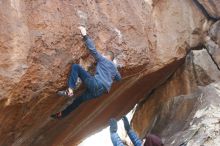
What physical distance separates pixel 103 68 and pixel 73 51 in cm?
68

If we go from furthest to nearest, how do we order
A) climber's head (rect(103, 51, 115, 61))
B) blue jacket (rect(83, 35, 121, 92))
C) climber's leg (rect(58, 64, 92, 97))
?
climber's head (rect(103, 51, 115, 61)) < blue jacket (rect(83, 35, 121, 92)) < climber's leg (rect(58, 64, 92, 97))

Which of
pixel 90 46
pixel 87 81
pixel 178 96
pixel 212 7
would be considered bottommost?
pixel 178 96

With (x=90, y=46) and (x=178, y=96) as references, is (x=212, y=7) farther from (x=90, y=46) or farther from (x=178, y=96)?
(x=90, y=46)

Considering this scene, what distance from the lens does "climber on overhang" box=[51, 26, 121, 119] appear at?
863 cm

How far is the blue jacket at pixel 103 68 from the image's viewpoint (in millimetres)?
8727

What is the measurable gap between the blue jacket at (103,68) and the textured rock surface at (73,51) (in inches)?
7.1

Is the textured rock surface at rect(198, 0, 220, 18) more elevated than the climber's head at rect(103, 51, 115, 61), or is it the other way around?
the textured rock surface at rect(198, 0, 220, 18)

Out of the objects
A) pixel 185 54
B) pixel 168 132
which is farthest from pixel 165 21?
pixel 168 132

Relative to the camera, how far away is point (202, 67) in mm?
12344

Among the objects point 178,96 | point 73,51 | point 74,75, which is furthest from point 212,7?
point 74,75

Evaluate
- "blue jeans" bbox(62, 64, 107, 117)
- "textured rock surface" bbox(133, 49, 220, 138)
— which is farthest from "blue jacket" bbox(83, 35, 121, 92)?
"textured rock surface" bbox(133, 49, 220, 138)

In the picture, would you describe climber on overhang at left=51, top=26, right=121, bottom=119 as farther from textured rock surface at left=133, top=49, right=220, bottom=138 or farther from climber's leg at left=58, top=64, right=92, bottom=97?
textured rock surface at left=133, top=49, right=220, bottom=138

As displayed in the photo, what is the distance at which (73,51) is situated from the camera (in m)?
8.78

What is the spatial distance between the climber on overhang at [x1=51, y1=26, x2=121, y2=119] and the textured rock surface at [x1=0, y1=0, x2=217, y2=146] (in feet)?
0.61
